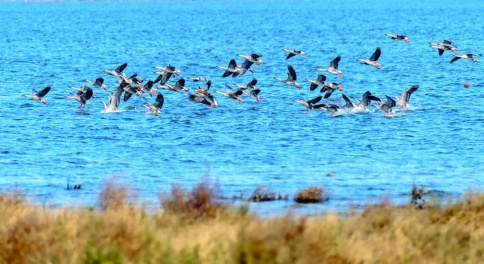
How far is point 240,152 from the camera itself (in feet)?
82.6

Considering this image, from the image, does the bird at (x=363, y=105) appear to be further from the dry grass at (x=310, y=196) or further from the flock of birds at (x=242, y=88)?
the dry grass at (x=310, y=196)

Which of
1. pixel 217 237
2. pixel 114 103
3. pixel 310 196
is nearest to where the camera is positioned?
pixel 217 237

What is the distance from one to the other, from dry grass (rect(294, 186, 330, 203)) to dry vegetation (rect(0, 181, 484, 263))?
3.49 meters

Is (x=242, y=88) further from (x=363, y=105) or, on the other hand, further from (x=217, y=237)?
(x=217, y=237)

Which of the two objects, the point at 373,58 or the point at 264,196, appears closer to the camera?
the point at 264,196

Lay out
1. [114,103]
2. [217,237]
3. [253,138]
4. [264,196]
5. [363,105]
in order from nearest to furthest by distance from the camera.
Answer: [217,237]
[264,196]
[253,138]
[363,105]
[114,103]

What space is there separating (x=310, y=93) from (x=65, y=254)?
31315 millimetres

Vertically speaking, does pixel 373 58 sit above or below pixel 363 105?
above

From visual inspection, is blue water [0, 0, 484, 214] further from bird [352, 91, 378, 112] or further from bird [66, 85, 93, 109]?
bird [66, 85, 93, 109]

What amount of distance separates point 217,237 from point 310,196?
548 centimetres

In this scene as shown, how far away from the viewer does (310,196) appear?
17016mm

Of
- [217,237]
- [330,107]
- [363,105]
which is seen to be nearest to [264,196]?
[217,237]


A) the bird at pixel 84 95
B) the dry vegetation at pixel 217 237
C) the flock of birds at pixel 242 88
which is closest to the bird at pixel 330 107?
the flock of birds at pixel 242 88

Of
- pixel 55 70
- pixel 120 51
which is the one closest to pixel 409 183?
pixel 55 70
